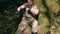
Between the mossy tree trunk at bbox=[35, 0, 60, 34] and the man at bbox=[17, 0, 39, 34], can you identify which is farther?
the mossy tree trunk at bbox=[35, 0, 60, 34]

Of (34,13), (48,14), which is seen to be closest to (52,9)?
(48,14)

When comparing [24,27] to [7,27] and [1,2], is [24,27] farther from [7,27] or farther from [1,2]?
[1,2]

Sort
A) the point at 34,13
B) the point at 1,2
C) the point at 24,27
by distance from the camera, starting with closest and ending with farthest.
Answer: the point at 34,13
the point at 24,27
the point at 1,2

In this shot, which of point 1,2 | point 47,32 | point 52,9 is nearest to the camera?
point 47,32

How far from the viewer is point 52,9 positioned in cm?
718

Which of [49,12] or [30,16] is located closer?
[30,16]

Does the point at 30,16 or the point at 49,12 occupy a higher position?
the point at 30,16

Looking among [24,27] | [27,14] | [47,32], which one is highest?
[27,14]

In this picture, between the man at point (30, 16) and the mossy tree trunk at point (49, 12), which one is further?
the mossy tree trunk at point (49, 12)

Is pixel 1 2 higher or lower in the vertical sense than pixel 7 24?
higher

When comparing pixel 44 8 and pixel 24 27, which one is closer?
pixel 24 27

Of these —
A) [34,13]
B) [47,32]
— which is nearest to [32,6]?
[34,13]

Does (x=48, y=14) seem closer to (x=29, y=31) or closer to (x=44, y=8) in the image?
(x=44, y=8)

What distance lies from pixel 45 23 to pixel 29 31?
1.31 metres
